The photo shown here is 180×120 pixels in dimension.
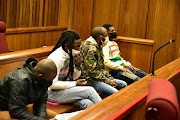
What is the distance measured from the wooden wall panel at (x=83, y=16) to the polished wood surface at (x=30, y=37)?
370 millimetres

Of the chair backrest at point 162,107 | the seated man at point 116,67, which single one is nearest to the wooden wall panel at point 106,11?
the seated man at point 116,67

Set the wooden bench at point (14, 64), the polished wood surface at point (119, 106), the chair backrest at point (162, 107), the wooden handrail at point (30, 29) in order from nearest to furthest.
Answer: the chair backrest at point (162, 107)
the polished wood surface at point (119, 106)
the wooden bench at point (14, 64)
the wooden handrail at point (30, 29)

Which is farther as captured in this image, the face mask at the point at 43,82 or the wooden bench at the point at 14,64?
the wooden bench at the point at 14,64

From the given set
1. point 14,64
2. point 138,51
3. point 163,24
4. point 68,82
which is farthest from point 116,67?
point 163,24

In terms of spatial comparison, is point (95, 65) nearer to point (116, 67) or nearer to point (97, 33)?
point (97, 33)

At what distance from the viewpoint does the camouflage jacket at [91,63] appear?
3225mm

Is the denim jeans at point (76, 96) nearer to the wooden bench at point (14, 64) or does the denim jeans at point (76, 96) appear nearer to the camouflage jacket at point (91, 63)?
the wooden bench at point (14, 64)

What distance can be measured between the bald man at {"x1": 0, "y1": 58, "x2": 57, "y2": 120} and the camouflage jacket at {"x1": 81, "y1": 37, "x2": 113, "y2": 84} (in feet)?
3.23

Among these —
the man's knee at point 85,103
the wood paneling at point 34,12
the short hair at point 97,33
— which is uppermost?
the wood paneling at point 34,12

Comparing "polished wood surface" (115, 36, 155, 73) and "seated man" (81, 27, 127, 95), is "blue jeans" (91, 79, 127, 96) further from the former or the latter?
"polished wood surface" (115, 36, 155, 73)

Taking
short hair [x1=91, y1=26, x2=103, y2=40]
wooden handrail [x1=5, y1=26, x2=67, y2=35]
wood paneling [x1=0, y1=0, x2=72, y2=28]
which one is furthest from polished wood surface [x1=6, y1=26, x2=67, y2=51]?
short hair [x1=91, y1=26, x2=103, y2=40]

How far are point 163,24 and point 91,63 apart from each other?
2549 millimetres

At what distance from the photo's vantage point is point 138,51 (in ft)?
15.4

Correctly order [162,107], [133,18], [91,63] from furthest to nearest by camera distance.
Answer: [133,18] → [91,63] → [162,107]
